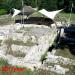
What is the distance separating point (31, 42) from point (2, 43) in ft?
11.0

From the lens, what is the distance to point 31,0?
49.6 m

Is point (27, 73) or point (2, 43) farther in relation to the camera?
point (2, 43)

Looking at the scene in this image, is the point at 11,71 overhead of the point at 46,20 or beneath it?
overhead

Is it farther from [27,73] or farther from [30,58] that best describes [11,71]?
[30,58]

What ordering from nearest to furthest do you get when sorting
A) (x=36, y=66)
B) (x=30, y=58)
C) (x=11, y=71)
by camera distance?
(x=11, y=71), (x=36, y=66), (x=30, y=58)

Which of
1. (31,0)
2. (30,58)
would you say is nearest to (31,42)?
(30,58)

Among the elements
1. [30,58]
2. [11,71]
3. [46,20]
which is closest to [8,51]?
[30,58]

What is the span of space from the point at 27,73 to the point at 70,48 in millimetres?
9111

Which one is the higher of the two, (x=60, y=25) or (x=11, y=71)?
(x=11, y=71)

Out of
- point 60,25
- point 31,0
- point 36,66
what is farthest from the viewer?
point 31,0

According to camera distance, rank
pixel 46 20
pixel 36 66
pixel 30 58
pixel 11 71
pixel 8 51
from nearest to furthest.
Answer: pixel 11 71
pixel 36 66
pixel 30 58
pixel 8 51
pixel 46 20

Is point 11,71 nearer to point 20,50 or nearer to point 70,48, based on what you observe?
point 20,50

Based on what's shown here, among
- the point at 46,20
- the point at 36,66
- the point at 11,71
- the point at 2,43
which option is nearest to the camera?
the point at 11,71

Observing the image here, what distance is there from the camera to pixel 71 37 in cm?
2850
